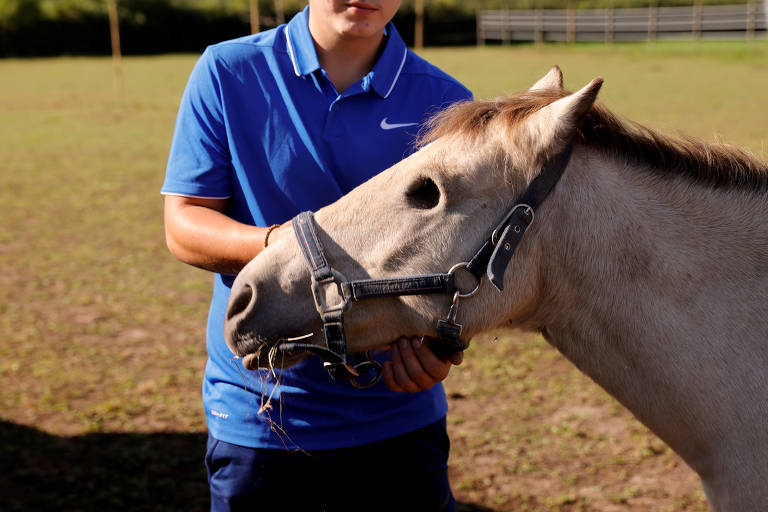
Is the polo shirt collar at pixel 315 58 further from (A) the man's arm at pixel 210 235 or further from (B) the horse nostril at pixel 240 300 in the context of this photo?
(B) the horse nostril at pixel 240 300

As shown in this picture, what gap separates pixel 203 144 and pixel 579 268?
4.01 feet

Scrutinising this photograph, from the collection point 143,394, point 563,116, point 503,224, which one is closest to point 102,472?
point 143,394

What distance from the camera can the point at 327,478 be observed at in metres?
2.31

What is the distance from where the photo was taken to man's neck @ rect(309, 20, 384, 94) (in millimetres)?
2355

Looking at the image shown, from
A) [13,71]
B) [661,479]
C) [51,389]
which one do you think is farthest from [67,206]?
[13,71]

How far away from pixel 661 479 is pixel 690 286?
8.82ft

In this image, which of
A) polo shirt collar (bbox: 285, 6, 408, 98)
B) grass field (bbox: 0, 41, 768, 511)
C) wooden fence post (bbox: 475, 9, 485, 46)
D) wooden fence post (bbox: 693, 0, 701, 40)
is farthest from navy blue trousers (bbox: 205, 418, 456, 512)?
wooden fence post (bbox: 475, 9, 485, 46)

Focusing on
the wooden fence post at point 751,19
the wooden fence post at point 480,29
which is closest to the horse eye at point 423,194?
the wooden fence post at point 751,19

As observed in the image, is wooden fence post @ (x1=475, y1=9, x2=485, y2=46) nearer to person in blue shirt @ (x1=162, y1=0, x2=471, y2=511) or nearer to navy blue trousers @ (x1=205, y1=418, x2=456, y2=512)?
person in blue shirt @ (x1=162, y1=0, x2=471, y2=511)

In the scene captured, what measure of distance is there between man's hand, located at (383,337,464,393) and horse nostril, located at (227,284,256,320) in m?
0.44

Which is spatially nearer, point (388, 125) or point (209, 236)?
point (209, 236)

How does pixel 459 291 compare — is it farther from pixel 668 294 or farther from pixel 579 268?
pixel 668 294

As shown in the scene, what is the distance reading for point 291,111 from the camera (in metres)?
2.27

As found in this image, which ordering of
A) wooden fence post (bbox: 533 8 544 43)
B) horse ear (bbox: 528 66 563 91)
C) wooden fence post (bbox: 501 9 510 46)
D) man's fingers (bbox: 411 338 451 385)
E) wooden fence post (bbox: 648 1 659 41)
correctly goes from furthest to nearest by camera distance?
wooden fence post (bbox: 501 9 510 46), wooden fence post (bbox: 533 8 544 43), wooden fence post (bbox: 648 1 659 41), horse ear (bbox: 528 66 563 91), man's fingers (bbox: 411 338 451 385)
